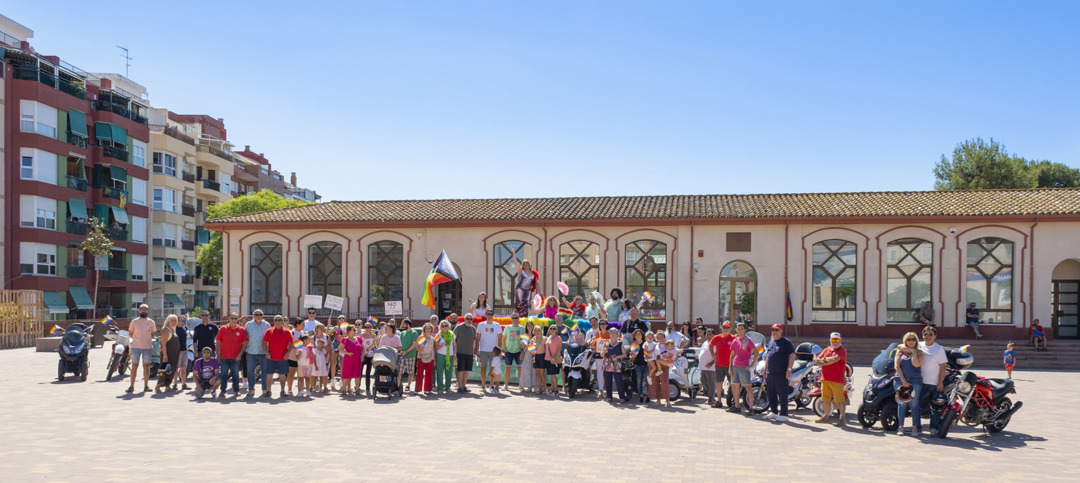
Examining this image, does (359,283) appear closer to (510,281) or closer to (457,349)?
(510,281)

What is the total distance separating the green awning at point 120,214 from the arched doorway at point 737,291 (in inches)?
1398

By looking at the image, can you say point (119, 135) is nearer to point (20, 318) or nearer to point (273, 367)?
point (20, 318)

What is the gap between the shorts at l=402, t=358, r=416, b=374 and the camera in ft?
51.1

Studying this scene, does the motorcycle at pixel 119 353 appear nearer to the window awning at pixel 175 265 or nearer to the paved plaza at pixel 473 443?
the paved plaza at pixel 473 443

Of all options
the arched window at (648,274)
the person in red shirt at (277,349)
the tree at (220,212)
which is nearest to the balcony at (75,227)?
the tree at (220,212)

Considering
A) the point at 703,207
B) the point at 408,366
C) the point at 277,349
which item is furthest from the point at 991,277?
the point at 277,349

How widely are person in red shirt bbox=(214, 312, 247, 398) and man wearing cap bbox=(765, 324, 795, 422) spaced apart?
9518 mm

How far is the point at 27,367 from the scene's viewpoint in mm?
20391

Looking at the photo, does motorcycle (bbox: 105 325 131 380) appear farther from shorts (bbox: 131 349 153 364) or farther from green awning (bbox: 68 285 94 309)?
green awning (bbox: 68 285 94 309)

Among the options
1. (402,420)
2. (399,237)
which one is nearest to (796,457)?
(402,420)

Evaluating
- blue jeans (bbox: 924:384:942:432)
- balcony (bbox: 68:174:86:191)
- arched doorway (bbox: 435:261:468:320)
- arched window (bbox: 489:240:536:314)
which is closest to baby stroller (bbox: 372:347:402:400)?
blue jeans (bbox: 924:384:942:432)

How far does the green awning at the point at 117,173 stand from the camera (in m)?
44.9

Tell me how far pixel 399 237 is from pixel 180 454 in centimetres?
2099

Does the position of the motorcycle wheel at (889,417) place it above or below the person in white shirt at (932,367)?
below
